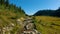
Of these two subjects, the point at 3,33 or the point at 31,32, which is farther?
the point at 31,32

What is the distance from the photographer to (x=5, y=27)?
16.9m

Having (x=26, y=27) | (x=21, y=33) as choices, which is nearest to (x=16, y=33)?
(x=21, y=33)

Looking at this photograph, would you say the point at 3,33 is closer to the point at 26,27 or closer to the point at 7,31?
the point at 7,31

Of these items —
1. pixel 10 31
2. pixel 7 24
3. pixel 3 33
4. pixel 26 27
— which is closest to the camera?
pixel 3 33

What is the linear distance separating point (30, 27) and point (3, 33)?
5.87 metres

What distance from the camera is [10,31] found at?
16.8 metres

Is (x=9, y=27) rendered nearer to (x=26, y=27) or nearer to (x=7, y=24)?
(x=7, y=24)

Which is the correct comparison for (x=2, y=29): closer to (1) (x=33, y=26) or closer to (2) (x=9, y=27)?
(2) (x=9, y=27)

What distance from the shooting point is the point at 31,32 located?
17812mm

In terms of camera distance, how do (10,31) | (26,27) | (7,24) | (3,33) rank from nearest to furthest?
1. (3,33)
2. (10,31)
3. (7,24)
4. (26,27)

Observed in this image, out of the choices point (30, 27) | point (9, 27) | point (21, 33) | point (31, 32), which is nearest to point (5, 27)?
point (9, 27)

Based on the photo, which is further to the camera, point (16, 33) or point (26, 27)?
point (26, 27)

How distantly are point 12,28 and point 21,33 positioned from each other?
1.24m

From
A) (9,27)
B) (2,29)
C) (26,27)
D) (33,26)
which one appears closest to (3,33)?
(2,29)
